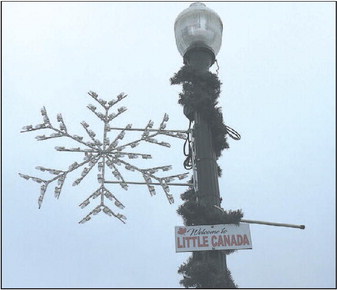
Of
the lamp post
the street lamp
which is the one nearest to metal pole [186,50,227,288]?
the lamp post

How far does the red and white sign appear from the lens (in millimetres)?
6188

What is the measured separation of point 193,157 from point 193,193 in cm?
57

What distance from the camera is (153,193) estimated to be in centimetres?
708

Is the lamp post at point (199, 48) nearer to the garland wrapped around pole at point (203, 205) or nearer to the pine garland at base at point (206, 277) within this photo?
the garland wrapped around pole at point (203, 205)

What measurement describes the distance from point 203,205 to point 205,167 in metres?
0.72

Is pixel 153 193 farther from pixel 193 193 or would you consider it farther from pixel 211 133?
pixel 211 133

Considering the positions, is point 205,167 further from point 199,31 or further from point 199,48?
point 199,31

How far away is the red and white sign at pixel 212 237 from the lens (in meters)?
6.19

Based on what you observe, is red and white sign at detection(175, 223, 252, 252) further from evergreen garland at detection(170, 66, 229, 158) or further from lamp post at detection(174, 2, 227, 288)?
evergreen garland at detection(170, 66, 229, 158)

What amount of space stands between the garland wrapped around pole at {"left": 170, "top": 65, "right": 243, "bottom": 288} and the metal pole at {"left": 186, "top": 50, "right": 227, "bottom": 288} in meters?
0.05

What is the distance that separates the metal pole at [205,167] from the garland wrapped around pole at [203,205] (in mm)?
49

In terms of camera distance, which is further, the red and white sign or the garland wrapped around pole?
the red and white sign

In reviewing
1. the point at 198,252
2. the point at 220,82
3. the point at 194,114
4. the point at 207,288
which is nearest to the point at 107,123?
the point at 194,114

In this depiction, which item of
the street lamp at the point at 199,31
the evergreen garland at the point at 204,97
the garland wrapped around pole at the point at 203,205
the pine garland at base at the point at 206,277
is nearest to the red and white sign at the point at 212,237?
the garland wrapped around pole at the point at 203,205
